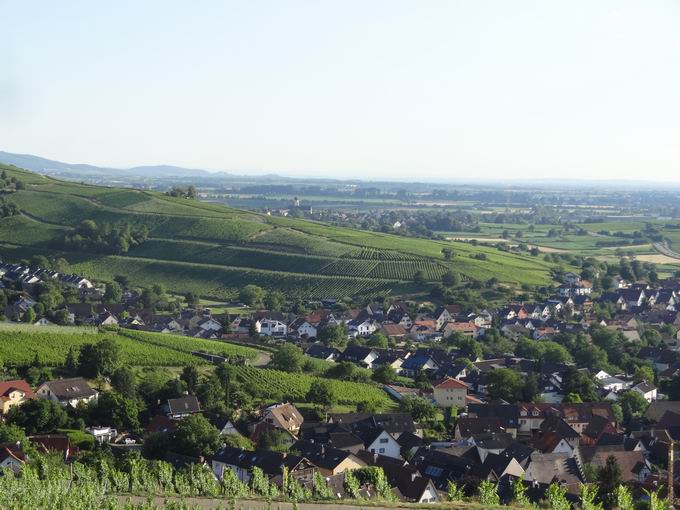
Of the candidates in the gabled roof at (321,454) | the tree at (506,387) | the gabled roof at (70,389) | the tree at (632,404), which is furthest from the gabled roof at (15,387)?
the tree at (632,404)

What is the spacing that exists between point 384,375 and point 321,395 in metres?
6.77

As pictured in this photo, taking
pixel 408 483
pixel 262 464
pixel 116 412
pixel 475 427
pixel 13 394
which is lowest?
pixel 475 427

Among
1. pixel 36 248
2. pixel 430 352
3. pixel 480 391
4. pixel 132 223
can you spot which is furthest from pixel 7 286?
pixel 480 391

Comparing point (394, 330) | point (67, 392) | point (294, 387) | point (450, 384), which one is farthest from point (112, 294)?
point (450, 384)

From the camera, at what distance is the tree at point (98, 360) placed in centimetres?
3853

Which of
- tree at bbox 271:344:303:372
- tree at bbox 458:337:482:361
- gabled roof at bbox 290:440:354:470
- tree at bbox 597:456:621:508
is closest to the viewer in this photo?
tree at bbox 597:456:621:508

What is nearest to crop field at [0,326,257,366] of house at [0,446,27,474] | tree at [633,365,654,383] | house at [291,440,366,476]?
house at [0,446,27,474]

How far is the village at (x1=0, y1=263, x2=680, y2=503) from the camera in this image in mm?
30938

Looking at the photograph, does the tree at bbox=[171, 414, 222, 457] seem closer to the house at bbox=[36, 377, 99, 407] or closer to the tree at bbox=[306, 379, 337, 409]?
the house at bbox=[36, 377, 99, 407]

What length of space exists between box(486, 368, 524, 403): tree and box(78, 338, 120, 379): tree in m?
17.7

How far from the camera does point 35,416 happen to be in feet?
108

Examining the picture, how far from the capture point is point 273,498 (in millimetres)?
23406

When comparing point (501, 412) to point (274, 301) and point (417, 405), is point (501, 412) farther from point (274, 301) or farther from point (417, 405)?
point (274, 301)

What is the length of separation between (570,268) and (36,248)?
48353 mm
